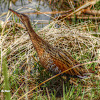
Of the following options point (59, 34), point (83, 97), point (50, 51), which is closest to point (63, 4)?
point (59, 34)

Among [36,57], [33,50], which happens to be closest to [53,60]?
[36,57]

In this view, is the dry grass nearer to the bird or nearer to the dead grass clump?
the dead grass clump

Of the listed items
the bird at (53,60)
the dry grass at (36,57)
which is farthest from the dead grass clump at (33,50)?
the bird at (53,60)

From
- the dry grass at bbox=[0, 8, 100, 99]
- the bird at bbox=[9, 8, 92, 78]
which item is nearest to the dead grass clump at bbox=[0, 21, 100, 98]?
the dry grass at bbox=[0, 8, 100, 99]

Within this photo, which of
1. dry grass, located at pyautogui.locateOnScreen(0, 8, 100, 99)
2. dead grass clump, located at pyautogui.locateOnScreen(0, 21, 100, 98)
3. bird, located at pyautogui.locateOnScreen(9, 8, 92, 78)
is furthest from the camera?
dead grass clump, located at pyautogui.locateOnScreen(0, 21, 100, 98)

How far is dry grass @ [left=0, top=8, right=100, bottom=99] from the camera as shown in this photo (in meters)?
2.71

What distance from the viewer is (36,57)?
3.29 metres

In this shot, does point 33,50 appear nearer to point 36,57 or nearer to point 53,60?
point 36,57

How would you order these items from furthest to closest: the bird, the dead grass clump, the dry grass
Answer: the dead grass clump, the dry grass, the bird

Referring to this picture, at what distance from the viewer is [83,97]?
8.17ft

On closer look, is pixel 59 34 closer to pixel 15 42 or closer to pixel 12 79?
pixel 15 42

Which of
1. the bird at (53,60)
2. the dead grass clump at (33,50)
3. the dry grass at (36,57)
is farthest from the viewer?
the dead grass clump at (33,50)

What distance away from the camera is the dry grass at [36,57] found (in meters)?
2.71

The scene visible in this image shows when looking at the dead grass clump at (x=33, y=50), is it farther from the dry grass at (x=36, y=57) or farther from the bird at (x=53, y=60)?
the bird at (x=53, y=60)
